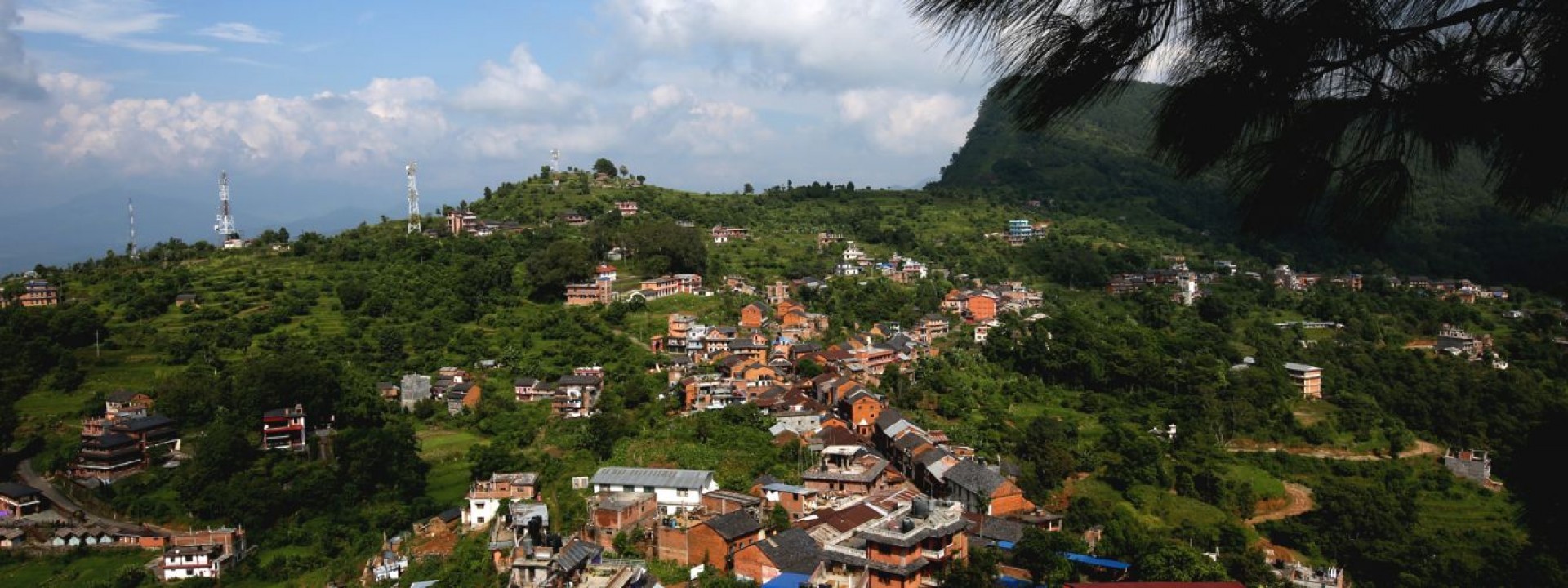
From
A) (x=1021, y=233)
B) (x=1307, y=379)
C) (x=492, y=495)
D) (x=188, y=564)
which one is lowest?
(x=188, y=564)

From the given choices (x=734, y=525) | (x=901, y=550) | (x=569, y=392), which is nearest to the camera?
(x=901, y=550)

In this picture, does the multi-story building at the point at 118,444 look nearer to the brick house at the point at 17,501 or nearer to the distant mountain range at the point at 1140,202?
the brick house at the point at 17,501

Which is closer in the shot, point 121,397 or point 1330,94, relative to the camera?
point 1330,94

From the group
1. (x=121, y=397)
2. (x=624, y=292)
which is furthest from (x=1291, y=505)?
(x=121, y=397)

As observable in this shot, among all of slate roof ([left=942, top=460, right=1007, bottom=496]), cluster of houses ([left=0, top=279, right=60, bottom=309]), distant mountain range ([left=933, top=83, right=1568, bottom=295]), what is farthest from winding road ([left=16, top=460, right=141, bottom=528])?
distant mountain range ([left=933, top=83, right=1568, bottom=295])

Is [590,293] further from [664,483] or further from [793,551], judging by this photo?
[793,551]

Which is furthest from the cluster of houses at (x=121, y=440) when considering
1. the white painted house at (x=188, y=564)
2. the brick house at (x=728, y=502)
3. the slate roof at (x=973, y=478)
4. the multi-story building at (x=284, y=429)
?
the slate roof at (x=973, y=478)
